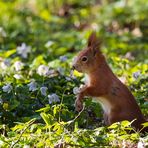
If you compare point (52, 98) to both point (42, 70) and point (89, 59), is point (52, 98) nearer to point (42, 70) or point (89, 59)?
point (89, 59)

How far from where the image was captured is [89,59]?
5633mm

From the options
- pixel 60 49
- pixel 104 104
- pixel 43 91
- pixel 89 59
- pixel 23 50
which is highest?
pixel 60 49

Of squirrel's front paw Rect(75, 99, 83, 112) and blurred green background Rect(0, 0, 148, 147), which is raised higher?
blurred green background Rect(0, 0, 148, 147)

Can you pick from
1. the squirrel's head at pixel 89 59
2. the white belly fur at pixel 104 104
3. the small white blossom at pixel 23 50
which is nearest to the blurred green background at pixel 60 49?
the small white blossom at pixel 23 50

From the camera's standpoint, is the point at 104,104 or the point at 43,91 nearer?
the point at 104,104

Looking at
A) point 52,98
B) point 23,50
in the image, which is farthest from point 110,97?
point 23,50

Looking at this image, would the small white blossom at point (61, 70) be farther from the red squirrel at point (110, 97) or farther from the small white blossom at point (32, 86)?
the red squirrel at point (110, 97)

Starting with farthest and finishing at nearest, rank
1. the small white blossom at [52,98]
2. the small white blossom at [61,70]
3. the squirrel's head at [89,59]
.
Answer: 1. the small white blossom at [61,70]
2. the small white blossom at [52,98]
3. the squirrel's head at [89,59]

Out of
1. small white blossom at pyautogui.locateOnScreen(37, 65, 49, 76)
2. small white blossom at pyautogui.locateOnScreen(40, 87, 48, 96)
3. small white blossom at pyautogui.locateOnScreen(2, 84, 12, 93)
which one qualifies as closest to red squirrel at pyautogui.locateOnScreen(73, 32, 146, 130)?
small white blossom at pyautogui.locateOnScreen(40, 87, 48, 96)

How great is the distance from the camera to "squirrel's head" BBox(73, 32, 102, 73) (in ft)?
18.4

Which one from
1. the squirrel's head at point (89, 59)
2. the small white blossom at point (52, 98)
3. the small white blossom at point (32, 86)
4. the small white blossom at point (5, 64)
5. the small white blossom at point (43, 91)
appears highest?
the small white blossom at point (5, 64)

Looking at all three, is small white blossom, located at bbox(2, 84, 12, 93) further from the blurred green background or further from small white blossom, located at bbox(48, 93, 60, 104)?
small white blossom, located at bbox(48, 93, 60, 104)

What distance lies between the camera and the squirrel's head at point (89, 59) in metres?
5.61

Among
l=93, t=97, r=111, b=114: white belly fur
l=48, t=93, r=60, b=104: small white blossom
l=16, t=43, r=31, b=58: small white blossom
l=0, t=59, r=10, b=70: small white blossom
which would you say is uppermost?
l=16, t=43, r=31, b=58: small white blossom
